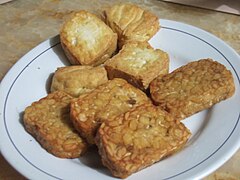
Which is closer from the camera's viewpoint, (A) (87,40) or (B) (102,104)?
(B) (102,104)

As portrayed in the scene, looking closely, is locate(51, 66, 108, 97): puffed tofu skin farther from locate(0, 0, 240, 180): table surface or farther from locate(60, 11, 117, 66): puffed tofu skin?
locate(0, 0, 240, 180): table surface

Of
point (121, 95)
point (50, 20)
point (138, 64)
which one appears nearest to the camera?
point (121, 95)

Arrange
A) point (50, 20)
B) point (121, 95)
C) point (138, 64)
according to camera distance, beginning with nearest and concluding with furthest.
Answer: point (121, 95)
point (138, 64)
point (50, 20)

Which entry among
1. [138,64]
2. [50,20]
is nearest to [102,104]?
[138,64]

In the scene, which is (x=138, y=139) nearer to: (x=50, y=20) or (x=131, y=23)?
(x=131, y=23)

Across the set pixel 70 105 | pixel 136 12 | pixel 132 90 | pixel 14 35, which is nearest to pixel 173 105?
pixel 132 90

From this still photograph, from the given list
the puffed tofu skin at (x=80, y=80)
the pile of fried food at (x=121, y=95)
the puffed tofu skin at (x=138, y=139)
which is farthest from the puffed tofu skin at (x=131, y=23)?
the puffed tofu skin at (x=138, y=139)

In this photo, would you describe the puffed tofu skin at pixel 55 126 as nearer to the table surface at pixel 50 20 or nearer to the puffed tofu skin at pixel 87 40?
the puffed tofu skin at pixel 87 40
